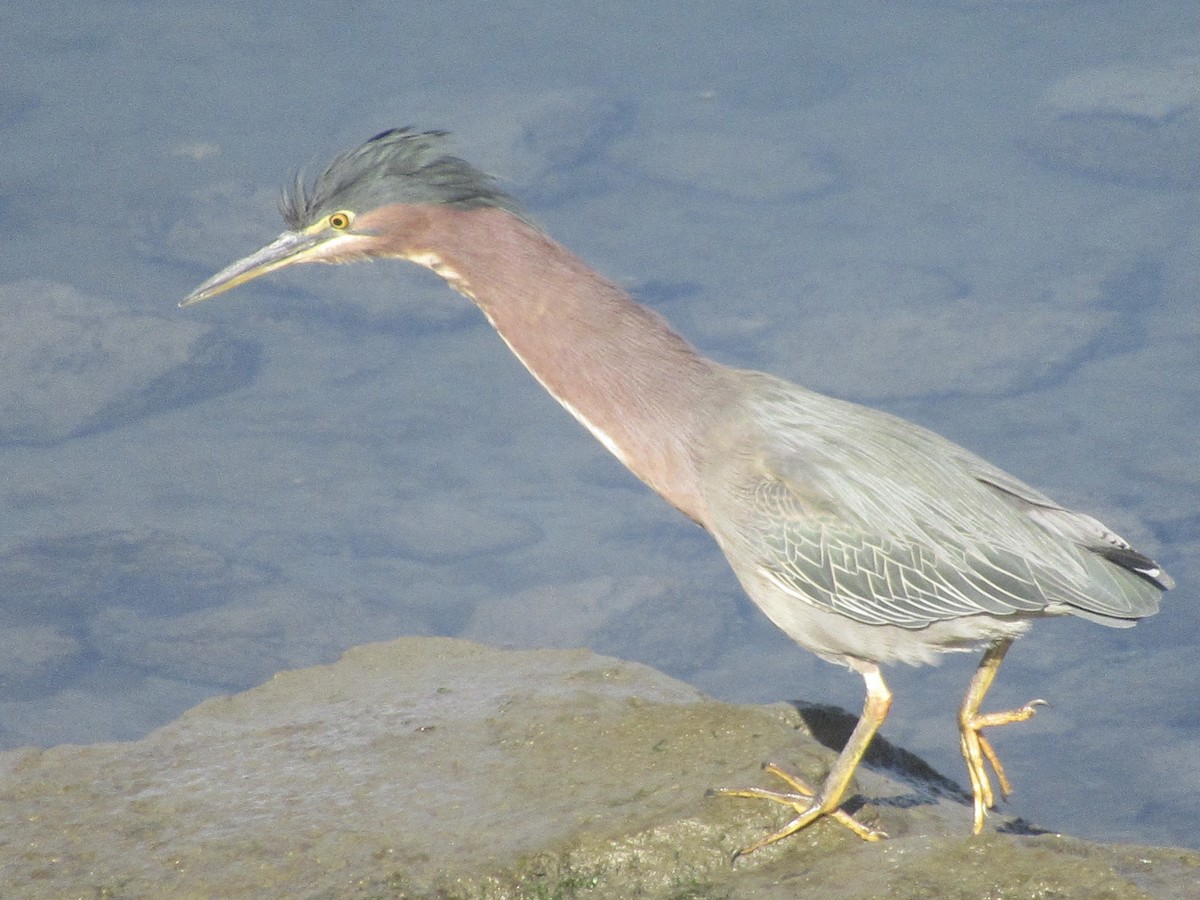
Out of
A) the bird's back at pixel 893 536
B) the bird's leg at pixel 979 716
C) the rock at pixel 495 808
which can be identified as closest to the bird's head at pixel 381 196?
the bird's back at pixel 893 536

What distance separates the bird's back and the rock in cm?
57

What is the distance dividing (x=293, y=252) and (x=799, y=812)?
2.30 metres

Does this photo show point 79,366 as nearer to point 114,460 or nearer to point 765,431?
point 114,460

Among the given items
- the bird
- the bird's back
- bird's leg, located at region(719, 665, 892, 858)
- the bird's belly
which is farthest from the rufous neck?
bird's leg, located at region(719, 665, 892, 858)

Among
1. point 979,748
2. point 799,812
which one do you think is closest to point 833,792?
point 799,812

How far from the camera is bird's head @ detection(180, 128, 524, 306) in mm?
4457

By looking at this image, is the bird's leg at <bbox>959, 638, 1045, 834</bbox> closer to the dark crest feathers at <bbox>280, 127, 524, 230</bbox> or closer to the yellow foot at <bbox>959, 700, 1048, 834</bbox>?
the yellow foot at <bbox>959, 700, 1048, 834</bbox>

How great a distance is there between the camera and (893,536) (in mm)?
4383

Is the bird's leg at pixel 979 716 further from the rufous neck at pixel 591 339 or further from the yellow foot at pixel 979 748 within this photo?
the rufous neck at pixel 591 339

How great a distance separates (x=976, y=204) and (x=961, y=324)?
165cm

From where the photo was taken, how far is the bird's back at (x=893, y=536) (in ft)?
14.1

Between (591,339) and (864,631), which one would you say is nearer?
(864,631)

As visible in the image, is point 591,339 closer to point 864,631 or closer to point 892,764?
point 864,631

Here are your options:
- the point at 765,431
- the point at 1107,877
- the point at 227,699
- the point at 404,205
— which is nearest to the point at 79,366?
the point at 227,699
